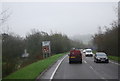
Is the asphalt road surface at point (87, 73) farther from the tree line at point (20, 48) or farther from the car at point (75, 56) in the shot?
the car at point (75, 56)

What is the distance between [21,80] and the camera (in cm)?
1523

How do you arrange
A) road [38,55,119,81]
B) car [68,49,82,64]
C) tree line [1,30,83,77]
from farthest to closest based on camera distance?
car [68,49,82,64] → tree line [1,30,83,77] → road [38,55,119,81]

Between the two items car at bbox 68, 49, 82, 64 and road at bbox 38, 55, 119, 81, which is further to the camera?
car at bbox 68, 49, 82, 64

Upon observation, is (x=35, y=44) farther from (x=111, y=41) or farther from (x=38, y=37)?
(x=111, y=41)

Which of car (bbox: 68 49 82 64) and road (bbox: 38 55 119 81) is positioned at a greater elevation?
car (bbox: 68 49 82 64)

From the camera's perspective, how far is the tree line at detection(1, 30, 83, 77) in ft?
73.7

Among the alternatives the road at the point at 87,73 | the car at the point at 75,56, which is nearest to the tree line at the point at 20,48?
the road at the point at 87,73

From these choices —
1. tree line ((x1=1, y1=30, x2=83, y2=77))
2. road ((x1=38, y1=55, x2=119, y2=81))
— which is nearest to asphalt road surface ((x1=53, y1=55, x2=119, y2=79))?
road ((x1=38, y1=55, x2=119, y2=81))

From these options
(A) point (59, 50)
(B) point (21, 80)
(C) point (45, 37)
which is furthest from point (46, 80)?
(A) point (59, 50)

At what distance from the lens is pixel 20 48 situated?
38312 mm

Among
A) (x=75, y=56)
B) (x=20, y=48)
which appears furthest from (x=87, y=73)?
(x=20, y=48)

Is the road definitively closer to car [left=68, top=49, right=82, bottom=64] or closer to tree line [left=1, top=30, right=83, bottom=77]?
tree line [left=1, top=30, right=83, bottom=77]

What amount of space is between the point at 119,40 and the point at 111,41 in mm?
6848

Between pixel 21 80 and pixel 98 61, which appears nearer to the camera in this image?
pixel 21 80
